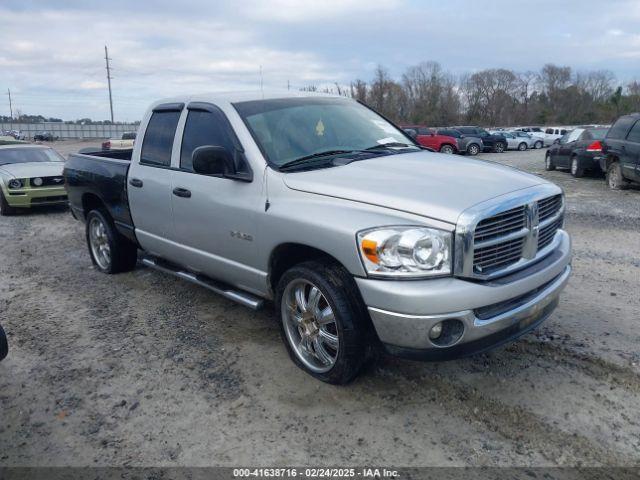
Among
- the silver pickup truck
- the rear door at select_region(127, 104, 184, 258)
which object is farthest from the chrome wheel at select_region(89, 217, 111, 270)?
the silver pickup truck

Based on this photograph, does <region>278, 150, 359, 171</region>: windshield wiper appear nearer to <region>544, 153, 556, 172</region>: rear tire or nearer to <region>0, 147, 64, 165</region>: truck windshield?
<region>0, 147, 64, 165</region>: truck windshield

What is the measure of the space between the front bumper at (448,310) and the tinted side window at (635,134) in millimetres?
10158

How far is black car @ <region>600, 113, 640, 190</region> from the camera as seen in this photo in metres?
11.5

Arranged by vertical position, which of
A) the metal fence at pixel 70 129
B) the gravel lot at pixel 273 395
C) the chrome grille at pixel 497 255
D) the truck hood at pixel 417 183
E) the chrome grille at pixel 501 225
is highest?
the metal fence at pixel 70 129

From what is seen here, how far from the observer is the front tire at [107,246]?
240 inches

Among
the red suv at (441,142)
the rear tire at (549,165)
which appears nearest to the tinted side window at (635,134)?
the rear tire at (549,165)

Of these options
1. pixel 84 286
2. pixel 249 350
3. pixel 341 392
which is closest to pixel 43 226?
pixel 84 286

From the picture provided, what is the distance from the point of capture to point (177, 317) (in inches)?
197

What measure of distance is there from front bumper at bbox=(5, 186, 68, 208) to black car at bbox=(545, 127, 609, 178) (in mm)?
13358

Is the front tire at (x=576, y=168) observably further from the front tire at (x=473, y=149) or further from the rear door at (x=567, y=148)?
the front tire at (x=473, y=149)

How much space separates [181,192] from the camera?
15.0 feet

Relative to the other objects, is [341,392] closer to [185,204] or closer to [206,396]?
[206,396]

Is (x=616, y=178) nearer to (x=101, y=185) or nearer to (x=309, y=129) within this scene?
(x=309, y=129)

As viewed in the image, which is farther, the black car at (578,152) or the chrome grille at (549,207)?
the black car at (578,152)
